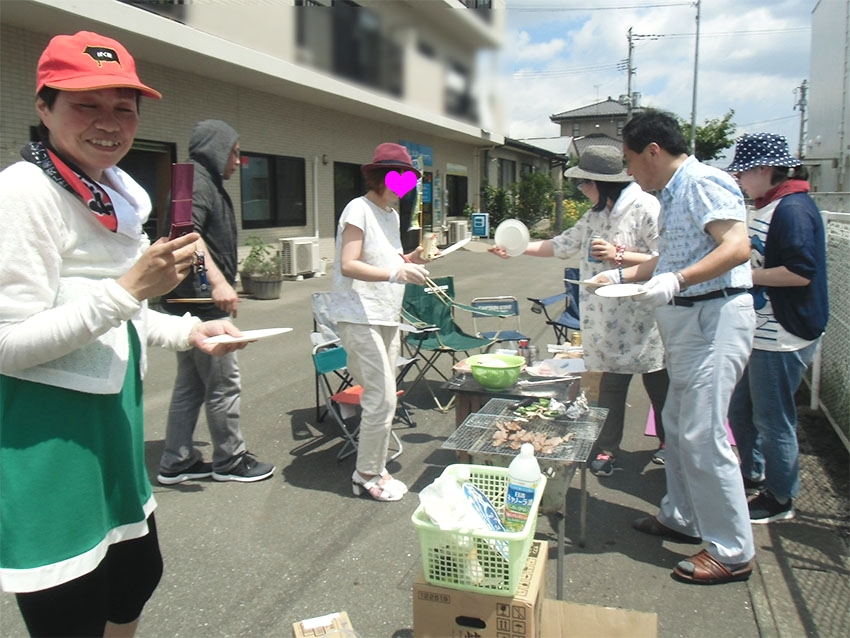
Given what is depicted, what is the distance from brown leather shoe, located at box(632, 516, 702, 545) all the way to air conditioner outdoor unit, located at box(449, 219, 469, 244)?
682 inches

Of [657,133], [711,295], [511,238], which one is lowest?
[711,295]

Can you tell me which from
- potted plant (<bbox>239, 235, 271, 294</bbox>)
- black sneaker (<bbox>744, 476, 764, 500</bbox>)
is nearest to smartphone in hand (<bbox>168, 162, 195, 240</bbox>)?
black sneaker (<bbox>744, 476, 764, 500</bbox>)

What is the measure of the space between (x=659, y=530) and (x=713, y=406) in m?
0.90

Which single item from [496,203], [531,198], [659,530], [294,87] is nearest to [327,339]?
[659,530]

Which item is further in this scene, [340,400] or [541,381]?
[340,400]

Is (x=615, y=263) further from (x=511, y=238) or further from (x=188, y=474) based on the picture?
(x=188, y=474)

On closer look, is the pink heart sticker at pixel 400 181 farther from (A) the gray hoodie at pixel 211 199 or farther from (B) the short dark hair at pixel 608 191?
(B) the short dark hair at pixel 608 191

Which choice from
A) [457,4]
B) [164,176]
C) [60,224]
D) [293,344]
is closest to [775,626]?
[60,224]

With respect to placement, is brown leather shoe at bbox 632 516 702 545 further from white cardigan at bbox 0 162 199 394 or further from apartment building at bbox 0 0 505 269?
white cardigan at bbox 0 162 199 394

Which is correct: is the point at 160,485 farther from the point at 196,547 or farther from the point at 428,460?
the point at 428,460

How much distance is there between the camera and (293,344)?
7543mm

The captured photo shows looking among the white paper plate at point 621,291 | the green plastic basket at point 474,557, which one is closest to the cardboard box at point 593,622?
the green plastic basket at point 474,557

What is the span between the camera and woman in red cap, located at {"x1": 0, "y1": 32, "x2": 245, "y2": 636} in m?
1.39

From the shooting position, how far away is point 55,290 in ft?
4.74
